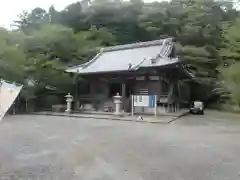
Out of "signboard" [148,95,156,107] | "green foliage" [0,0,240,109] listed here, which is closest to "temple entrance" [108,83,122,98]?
"green foliage" [0,0,240,109]

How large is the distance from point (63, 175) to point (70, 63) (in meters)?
16.9

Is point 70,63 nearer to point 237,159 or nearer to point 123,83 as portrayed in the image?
point 123,83

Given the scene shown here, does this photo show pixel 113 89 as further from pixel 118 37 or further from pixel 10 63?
pixel 118 37

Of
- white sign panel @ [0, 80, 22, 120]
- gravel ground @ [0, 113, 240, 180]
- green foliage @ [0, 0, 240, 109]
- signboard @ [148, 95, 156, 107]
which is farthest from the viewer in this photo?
green foliage @ [0, 0, 240, 109]

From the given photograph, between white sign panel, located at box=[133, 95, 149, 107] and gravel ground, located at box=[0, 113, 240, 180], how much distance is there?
15.9 ft

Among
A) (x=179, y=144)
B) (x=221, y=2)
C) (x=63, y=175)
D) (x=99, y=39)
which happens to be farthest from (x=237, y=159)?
(x=221, y=2)

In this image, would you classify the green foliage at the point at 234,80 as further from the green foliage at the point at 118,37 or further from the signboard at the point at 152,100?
the signboard at the point at 152,100

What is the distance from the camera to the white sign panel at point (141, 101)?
14125mm

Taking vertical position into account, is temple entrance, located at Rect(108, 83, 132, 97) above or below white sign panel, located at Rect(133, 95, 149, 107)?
above

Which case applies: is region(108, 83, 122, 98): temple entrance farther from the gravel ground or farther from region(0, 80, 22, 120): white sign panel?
region(0, 80, 22, 120): white sign panel

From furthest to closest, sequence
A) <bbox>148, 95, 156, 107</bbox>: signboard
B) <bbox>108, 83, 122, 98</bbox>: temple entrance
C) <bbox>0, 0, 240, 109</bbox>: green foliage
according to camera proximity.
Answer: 1. <bbox>108, 83, 122, 98</bbox>: temple entrance
2. <bbox>0, 0, 240, 109</bbox>: green foliage
3. <bbox>148, 95, 156, 107</bbox>: signboard

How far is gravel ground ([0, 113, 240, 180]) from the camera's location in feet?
15.3

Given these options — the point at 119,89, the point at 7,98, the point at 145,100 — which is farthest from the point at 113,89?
the point at 7,98

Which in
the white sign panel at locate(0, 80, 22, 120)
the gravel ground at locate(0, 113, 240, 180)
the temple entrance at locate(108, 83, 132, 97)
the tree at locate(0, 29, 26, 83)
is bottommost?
the gravel ground at locate(0, 113, 240, 180)
